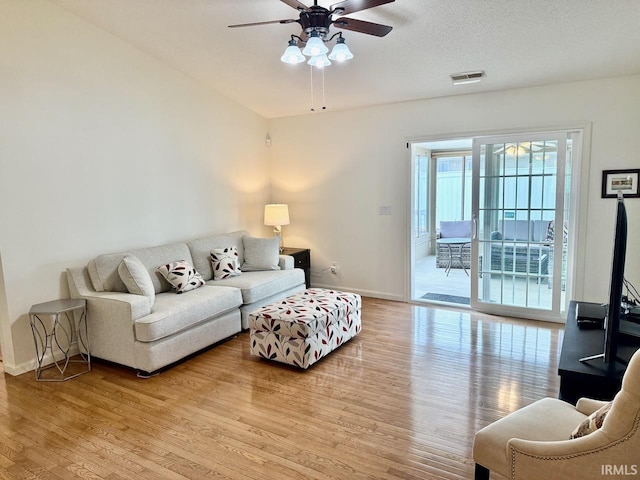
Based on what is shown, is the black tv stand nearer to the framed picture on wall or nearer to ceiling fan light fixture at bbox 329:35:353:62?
ceiling fan light fixture at bbox 329:35:353:62

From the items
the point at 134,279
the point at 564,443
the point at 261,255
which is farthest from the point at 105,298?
the point at 564,443

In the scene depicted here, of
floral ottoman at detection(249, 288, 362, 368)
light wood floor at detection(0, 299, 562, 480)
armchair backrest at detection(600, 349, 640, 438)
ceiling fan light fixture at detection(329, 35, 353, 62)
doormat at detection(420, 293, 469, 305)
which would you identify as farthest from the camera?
doormat at detection(420, 293, 469, 305)

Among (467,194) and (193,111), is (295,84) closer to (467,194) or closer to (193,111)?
(193,111)

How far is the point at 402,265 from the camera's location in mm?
Result: 5234

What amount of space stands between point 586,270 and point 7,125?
5400 mm

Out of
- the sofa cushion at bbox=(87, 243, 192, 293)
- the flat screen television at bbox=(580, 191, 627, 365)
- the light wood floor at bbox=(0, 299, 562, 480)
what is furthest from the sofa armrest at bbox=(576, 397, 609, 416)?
the sofa cushion at bbox=(87, 243, 192, 293)

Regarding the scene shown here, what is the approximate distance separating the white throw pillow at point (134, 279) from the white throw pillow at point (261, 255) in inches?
61.3

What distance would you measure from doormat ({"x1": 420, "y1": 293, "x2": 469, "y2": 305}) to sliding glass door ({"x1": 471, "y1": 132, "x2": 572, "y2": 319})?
47 centimetres

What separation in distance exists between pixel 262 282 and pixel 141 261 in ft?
4.00

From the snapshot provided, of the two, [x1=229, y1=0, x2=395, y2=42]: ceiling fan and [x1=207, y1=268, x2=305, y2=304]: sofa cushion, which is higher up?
[x1=229, y1=0, x2=395, y2=42]: ceiling fan

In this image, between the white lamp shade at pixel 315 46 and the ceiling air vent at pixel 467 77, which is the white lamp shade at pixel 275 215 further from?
the white lamp shade at pixel 315 46

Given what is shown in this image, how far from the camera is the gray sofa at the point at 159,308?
3295 mm

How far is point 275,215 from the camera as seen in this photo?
5.64 meters

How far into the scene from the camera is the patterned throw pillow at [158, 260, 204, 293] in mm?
4047
